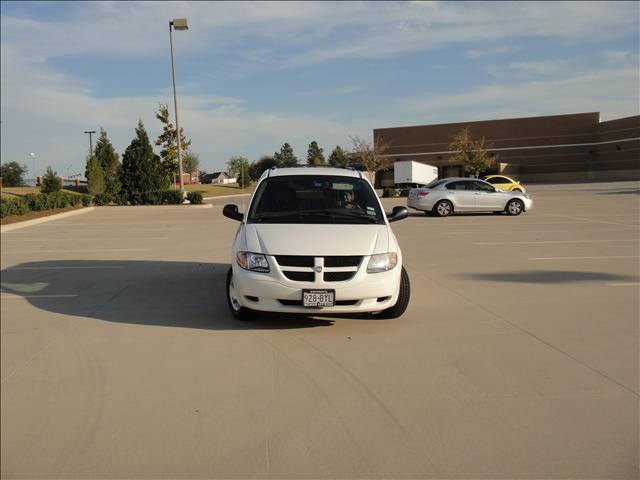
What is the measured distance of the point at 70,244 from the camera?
13.6 metres

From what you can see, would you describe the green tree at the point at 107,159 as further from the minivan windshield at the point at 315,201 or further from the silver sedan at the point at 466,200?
the minivan windshield at the point at 315,201

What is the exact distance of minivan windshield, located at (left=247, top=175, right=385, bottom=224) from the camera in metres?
6.73

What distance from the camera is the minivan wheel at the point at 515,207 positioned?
22062mm

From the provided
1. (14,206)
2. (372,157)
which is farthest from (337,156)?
(14,206)

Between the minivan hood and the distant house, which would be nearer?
the minivan hood

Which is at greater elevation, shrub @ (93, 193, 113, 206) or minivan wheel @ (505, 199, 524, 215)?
shrub @ (93, 193, 113, 206)

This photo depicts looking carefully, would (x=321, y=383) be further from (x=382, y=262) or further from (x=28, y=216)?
(x=28, y=216)

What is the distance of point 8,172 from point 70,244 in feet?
241

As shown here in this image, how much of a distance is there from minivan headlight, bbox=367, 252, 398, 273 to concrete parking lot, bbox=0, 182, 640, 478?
0.70 metres

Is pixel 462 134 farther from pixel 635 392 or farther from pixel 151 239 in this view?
pixel 635 392

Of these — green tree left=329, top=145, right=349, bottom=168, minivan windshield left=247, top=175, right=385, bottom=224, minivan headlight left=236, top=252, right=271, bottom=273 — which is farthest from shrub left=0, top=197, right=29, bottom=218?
green tree left=329, top=145, right=349, bottom=168

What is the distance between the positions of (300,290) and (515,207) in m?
18.3

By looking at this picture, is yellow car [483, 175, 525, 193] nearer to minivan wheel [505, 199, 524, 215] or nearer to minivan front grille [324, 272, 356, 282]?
minivan wheel [505, 199, 524, 215]

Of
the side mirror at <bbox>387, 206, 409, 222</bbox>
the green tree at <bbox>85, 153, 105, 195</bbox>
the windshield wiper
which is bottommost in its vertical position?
the side mirror at <bbox>387, 206, 409, 222</bbox>
